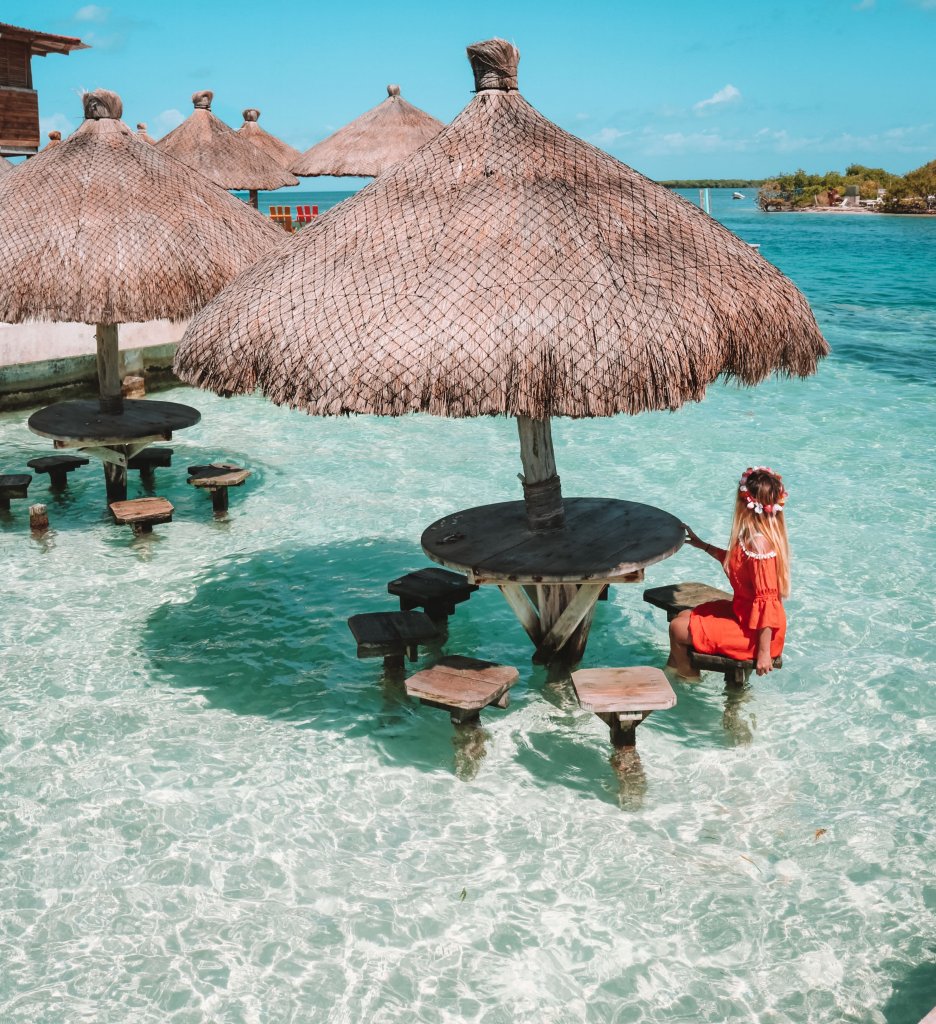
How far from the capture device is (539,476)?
239 inches

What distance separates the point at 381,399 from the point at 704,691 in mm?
2797

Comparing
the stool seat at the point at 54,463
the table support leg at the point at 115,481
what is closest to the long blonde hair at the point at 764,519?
the table support leg at the point at 115,481

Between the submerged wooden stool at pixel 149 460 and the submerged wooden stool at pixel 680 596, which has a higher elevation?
the submerged wooden stool at pixel 149 460

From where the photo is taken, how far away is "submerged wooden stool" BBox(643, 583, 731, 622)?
21.0 ft

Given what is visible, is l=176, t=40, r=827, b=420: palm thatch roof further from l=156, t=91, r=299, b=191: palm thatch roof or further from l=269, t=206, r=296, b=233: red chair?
l=269, t=206, r=296, b=233: red chair

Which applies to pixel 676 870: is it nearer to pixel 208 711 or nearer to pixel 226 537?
pixel 208 711

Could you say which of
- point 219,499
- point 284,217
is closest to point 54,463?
point 219,499

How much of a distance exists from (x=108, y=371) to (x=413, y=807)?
5805mm

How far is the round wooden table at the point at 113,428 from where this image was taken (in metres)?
8.78

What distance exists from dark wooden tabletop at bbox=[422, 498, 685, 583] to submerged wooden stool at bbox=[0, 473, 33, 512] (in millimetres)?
5121

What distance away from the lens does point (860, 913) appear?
4480 millimetres

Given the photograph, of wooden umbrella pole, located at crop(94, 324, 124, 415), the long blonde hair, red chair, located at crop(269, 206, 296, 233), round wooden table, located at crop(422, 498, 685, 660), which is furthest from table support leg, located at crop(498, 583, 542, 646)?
red chair, located at crop(269, 206, 296, 233)

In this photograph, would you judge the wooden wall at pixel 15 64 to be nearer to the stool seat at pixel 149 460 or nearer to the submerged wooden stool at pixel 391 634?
the stool seat at pixel 149 460

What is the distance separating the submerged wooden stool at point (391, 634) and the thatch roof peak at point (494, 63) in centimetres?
311
